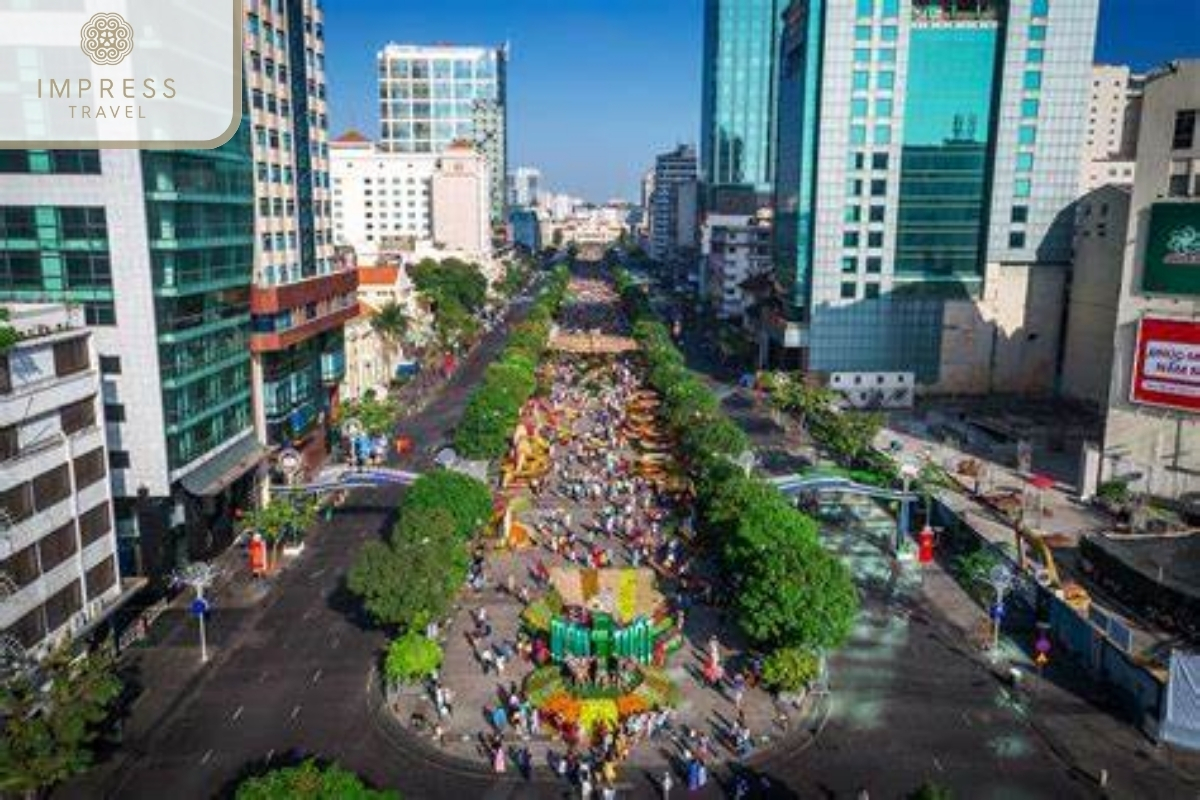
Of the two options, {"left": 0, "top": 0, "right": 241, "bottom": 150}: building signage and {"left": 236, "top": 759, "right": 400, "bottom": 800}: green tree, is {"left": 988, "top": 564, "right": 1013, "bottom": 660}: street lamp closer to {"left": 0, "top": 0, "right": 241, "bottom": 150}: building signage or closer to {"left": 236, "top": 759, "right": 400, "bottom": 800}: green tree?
{"left": 236, "top": 759, "right": 400, "bottom": 800}: green tree

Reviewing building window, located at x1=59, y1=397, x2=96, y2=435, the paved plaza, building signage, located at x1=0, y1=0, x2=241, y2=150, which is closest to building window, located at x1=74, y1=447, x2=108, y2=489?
building window, located at x1=59, y1=397, x2=96, y2=435

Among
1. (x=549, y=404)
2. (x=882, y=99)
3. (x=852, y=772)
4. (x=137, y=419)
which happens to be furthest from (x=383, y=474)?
(x=882, y=99)

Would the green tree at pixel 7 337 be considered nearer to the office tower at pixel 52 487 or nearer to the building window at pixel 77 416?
the office tower at pixel 52 487

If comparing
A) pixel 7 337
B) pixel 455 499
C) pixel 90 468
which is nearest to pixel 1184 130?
pixel 455 499

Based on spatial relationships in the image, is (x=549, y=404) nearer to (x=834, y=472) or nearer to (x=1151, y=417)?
(x=834, y=472)

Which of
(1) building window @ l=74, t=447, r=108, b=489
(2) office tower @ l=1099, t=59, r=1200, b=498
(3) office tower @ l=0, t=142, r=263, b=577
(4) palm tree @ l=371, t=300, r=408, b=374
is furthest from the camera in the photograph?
(4) palm tree @ l=371, t=300, r=408, b=374

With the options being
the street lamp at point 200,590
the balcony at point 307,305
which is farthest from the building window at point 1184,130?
the street lamp at point 200,590
